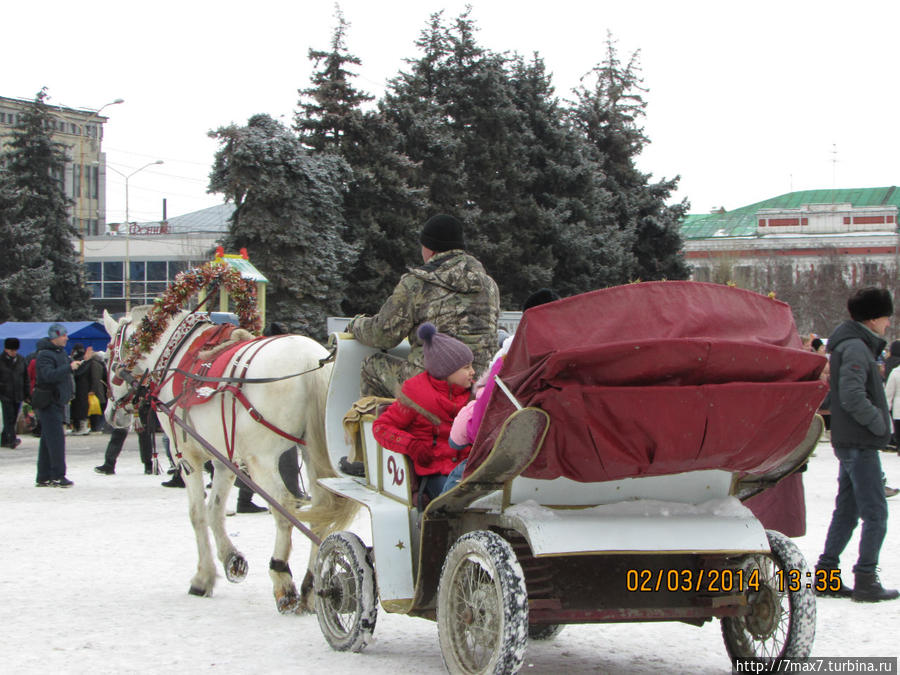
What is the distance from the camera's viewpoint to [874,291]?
7602 mm

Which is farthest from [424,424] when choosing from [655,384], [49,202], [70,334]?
[49,202]

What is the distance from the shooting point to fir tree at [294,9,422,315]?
3572 cm

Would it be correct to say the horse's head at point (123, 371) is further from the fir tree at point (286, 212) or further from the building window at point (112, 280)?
the building window at point (112, 280)

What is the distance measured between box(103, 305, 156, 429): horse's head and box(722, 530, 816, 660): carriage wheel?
526cm

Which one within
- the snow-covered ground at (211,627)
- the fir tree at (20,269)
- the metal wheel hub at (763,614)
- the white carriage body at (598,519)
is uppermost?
the fir tree at (20,269)

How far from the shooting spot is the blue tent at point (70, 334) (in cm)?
2614

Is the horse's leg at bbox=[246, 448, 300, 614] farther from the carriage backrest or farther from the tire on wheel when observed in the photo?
the tire on wheel

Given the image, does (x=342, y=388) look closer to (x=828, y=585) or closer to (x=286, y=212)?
(x=828, y=585)

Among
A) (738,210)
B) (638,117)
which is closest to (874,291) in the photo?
(638,117)

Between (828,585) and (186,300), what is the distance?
16.8ft

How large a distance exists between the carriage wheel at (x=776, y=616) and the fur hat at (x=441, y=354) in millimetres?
1636

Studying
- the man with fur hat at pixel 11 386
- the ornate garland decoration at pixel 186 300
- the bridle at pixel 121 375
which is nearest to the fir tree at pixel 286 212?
the man with fur hat at pixel 11 386

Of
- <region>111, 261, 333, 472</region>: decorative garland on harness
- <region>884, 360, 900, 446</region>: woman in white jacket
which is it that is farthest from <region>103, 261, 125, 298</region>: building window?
<region>111, 261, 333, 472</region>: decorative garland on harness

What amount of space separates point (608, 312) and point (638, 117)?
48.1m
